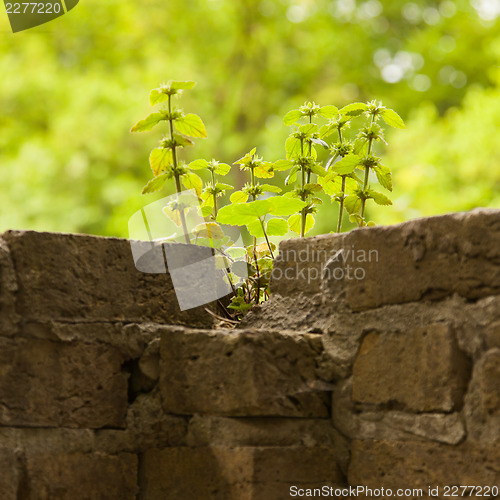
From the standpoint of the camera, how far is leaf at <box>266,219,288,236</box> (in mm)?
1681

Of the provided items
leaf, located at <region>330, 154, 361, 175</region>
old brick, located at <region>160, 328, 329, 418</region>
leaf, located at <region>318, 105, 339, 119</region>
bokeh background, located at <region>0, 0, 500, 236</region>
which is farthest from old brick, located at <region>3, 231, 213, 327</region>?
bokeh background, located at <region>0, 0, 500, 236</region>

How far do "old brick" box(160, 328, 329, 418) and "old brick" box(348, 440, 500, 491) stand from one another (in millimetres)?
130

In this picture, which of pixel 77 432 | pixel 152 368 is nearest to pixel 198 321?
pixel 152 368

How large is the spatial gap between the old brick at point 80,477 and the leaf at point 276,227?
1.96ft

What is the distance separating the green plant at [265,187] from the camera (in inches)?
63.1

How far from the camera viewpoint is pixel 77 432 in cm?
138

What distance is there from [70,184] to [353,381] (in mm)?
7308

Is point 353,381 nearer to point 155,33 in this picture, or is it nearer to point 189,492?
point 189,492

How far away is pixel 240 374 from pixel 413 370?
0.32m

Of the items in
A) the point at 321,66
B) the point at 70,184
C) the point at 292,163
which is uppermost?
the point at 321,66

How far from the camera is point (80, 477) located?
4.47 feet

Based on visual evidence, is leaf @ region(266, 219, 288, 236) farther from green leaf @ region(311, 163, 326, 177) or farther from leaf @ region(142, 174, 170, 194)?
leaf @ region(142, 174, 170, 194)

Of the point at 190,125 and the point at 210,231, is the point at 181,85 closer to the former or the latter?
the point at 190,125

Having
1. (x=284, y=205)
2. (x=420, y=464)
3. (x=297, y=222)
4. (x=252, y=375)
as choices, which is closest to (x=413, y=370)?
(x=420, y=464)
